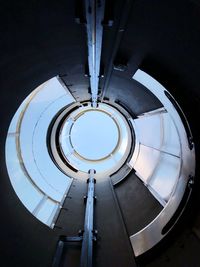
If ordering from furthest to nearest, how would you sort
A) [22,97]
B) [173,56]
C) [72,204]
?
[72,204] → [22,97] → [173,56]

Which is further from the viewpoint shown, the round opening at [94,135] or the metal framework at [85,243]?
the round opening at [94,135]

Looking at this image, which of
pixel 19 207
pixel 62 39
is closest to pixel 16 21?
pixel 62 39

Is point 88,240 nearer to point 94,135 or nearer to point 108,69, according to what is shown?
point 108,69

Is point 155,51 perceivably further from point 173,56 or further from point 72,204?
point 72,204

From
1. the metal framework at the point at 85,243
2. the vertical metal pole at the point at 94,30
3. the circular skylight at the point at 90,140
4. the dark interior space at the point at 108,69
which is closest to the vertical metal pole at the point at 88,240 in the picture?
the metal framework at the point at 85,243

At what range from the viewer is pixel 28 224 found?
88.6 inches

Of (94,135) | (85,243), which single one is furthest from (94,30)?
(94,135)

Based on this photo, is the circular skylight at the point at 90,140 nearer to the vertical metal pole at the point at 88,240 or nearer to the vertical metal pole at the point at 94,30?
the vertical metal pole at the point at 88,240

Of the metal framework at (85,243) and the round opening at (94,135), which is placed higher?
the round opening at (94,135)

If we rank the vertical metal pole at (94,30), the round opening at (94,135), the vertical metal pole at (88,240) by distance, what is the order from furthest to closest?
the round opening at (94,135) < the vertical metal pole at (88,240) < the vertical metal pole at (94,30)

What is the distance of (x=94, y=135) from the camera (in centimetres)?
985

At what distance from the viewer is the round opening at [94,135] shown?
7.60 metres

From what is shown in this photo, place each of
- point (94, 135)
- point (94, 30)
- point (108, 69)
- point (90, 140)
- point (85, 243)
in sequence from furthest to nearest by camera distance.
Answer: point (94, 135) → point (90, 140) → point (108, 69) → point (85, 243) → point (94, 30)

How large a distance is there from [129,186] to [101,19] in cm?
298
